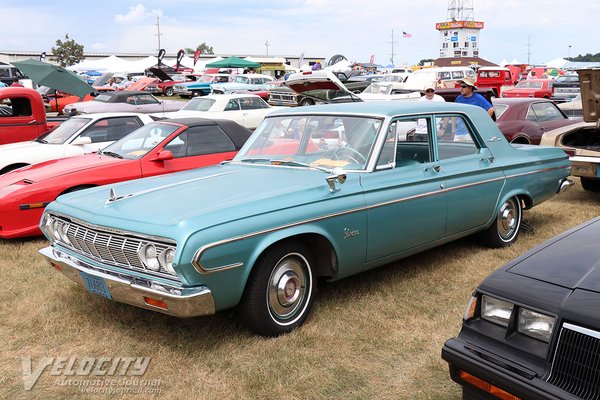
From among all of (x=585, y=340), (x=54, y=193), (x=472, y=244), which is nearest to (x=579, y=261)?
(x=585, y=340)

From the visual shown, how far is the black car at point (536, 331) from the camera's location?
2145mm

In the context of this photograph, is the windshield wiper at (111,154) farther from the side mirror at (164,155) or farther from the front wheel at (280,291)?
the front wheel at (280,291)

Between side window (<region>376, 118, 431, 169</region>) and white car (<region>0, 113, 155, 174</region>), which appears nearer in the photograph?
side window (<region>376, 118, 431, 169</region>)

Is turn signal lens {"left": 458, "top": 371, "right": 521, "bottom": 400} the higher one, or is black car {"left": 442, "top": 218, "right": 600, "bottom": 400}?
black car {"left": 442, "top": 218, "right": 600, "bottom": 400}

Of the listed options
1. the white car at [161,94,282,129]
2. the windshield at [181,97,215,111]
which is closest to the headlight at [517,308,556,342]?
the white car at [161,94,282,129]

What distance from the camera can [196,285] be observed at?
330 cm

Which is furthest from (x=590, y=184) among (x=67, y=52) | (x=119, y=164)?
(x=67, y=52)

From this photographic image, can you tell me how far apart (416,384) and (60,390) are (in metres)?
2.11

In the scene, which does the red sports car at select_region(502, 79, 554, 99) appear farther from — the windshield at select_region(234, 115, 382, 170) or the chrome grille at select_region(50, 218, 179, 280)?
the chrome grille at select_region(50, 218, 179, 280)

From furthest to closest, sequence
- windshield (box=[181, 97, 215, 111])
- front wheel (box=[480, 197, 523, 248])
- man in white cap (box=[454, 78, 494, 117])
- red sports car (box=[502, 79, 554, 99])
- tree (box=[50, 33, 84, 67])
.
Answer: tree (box=[50, 33, 84, 67]) < red sports car (box=[502, 79, 554, 99]) < windshield (box=[181, 97, 215, 111]) < man in white cap (box=[454, 78, 494, 117]) < front wheel (box=[480, 197, 523, 248])

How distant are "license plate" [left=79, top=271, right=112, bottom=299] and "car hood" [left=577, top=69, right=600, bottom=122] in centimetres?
654

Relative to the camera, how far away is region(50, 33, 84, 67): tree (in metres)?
59.3

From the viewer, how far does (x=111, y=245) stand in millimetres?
3576

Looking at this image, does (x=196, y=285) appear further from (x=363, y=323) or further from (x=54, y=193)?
(x=54, y=193)
